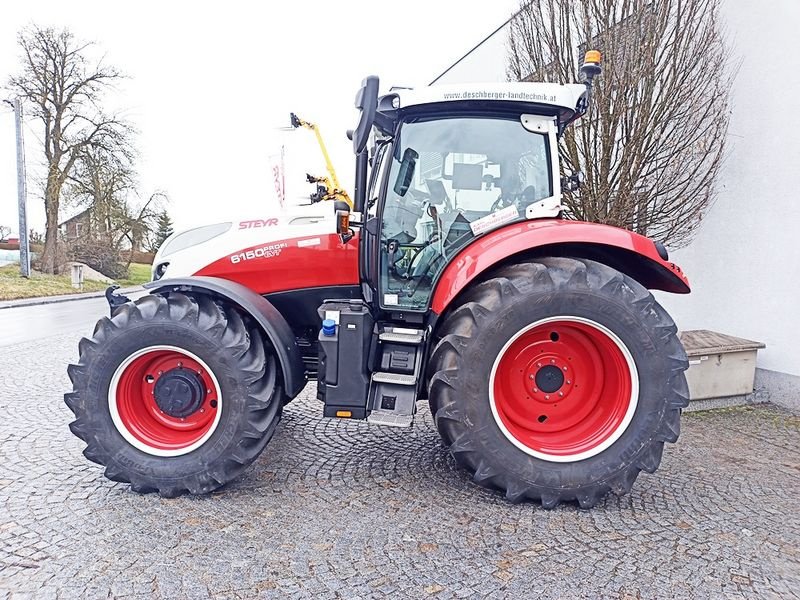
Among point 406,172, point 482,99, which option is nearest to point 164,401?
point 406,172

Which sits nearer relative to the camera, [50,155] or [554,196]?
[554,196]

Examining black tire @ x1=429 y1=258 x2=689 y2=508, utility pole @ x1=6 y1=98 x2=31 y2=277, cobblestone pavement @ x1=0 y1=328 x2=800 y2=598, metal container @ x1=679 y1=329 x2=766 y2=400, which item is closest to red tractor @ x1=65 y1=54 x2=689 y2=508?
black tire @ x1=429 y1=258 x2=689 y2=508

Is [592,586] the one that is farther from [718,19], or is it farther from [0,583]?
[718,19]

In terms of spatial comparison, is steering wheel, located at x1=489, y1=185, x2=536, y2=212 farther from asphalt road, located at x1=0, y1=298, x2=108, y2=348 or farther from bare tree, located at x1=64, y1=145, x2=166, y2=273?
bare tree, located at x1=64, y1=145, x2=166, y2=273

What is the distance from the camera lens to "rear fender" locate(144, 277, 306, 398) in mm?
3096

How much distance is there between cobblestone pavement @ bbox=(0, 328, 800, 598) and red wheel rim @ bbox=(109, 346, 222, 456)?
32 cm

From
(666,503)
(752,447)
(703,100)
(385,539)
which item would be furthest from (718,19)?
(385,539)

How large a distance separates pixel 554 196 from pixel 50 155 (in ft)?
85.2

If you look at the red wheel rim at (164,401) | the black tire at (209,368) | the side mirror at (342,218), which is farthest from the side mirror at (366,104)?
the red wheel rim at (164,401)

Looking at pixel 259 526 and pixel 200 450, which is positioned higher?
pixel 200 450

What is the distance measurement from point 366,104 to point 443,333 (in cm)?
131

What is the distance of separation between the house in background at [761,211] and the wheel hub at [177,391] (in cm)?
498

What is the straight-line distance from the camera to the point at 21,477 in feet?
10.6

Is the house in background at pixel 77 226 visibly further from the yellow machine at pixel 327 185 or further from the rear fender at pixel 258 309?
the rear fender at pixel 258 309
